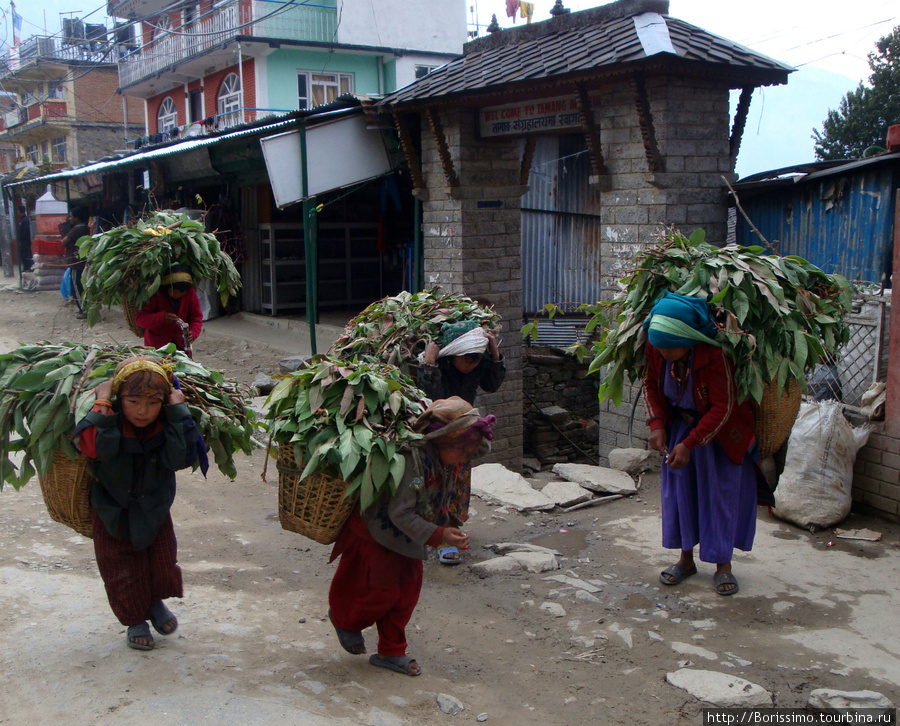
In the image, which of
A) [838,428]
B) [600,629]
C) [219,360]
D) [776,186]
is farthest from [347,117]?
[600,629]

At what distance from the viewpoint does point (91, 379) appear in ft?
11.3

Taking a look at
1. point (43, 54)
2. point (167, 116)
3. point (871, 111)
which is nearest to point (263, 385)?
point (871, 111)

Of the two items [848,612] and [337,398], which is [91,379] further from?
[848,612]

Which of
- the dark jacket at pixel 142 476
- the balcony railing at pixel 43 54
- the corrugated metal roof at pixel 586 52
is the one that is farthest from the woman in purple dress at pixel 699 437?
the balcony railing at pixel 43 54

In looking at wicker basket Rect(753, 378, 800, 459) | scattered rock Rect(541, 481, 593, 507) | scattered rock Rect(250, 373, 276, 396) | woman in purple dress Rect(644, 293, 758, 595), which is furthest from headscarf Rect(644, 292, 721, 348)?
scattered rock Rect(250, 373, 276, 396)

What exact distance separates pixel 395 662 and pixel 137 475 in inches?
53.5

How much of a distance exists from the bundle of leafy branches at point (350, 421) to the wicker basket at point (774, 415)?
1.91 m

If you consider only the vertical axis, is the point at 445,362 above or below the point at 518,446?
above

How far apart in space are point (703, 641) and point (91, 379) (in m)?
3.08

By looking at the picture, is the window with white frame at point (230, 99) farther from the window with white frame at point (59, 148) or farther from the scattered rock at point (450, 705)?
the scattered rock at point (450, 705)

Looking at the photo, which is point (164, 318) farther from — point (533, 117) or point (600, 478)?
point (533, 117)

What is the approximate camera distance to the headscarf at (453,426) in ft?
11.0

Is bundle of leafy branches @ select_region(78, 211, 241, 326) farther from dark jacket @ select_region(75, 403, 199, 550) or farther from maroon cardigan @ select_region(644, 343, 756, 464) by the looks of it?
maroon cardigan @ select_region(644, 343, 756, 464)

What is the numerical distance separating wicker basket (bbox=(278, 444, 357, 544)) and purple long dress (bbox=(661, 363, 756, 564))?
1.90m
